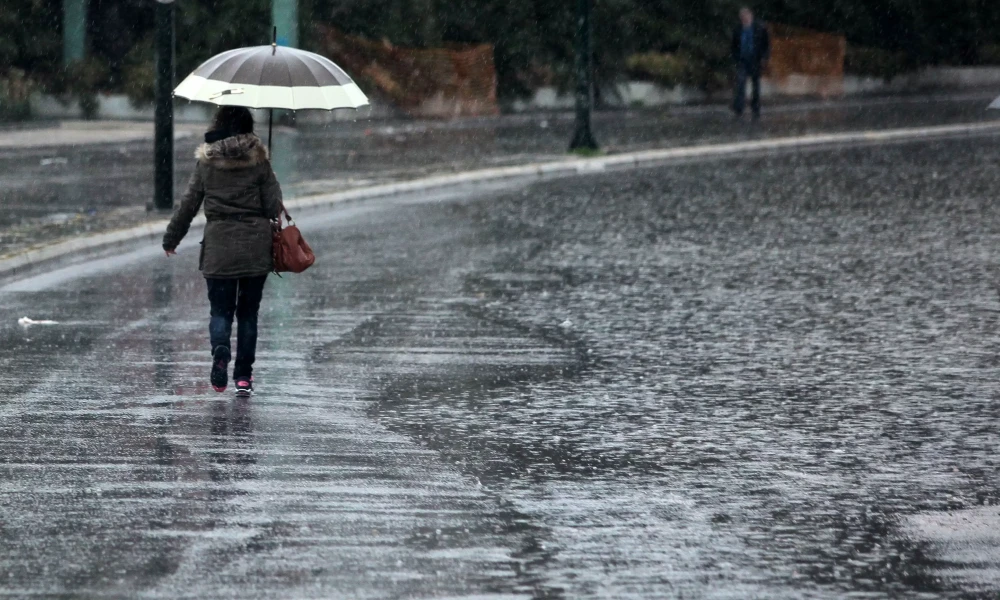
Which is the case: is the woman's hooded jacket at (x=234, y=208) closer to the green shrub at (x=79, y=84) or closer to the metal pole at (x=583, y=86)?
the metal pole at (x=583, y=86)

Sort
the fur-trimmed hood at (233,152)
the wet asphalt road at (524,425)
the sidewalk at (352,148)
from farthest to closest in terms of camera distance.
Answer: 1. the sidewalk at (352,148)
2. the fur-trimmed hood at (233,152)
3. the wet asphalt road at (524,425)

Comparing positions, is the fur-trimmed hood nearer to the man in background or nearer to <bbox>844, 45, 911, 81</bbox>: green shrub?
the man in background

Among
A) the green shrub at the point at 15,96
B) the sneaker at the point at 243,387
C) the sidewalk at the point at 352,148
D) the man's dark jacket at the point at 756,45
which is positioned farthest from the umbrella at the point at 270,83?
the man's dark jacket at the point at 756,45

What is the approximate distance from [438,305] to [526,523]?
573cm

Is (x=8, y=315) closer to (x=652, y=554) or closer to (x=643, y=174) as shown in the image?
(x=652, y=554)

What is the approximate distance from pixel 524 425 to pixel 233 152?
2.12 meters

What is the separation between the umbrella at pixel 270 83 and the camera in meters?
9.27

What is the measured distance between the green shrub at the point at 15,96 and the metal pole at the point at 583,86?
1112cm

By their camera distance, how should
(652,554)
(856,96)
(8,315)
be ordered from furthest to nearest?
(856,96) < (8,315) < (652,554)

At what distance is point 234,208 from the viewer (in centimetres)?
911

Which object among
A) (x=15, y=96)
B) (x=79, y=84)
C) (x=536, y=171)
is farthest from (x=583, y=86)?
(x=79, y=84)

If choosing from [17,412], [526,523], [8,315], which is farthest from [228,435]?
[8,315]

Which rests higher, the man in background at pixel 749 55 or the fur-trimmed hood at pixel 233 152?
the man in background at pixel 749 55

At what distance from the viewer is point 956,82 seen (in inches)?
1826
